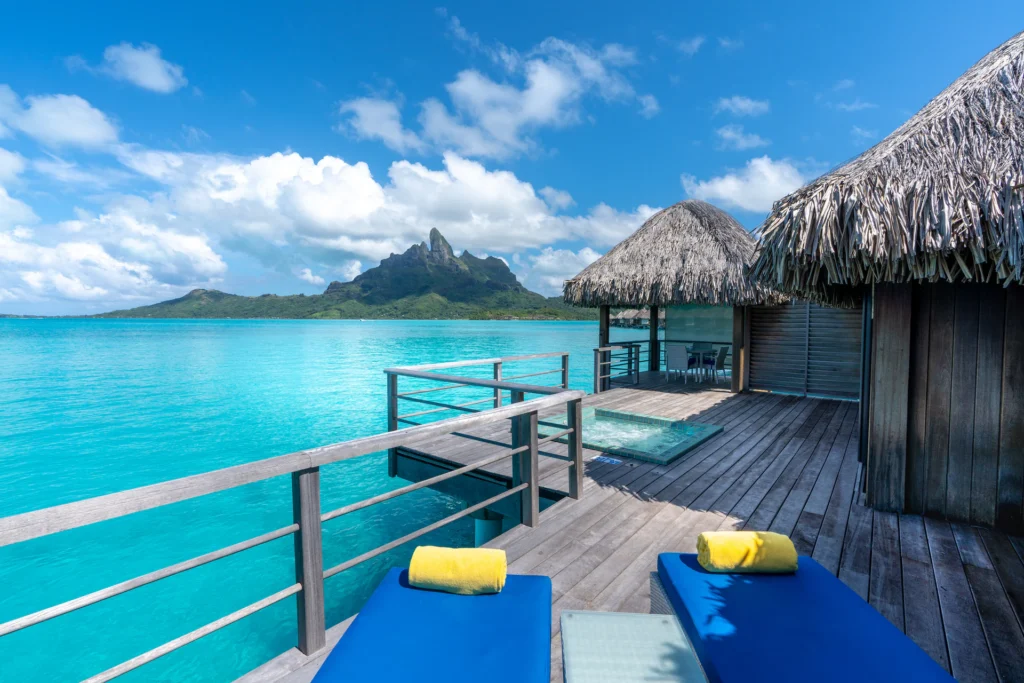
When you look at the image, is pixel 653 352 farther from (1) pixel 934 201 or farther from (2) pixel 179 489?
(2) pixel 179 489

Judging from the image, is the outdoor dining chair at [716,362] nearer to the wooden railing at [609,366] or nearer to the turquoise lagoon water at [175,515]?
the wooden railing at [609,366]

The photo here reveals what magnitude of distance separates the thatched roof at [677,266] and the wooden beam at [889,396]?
4718mm

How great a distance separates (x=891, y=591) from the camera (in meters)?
2.21

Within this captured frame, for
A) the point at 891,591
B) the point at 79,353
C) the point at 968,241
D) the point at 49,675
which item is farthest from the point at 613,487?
the point at 79,353

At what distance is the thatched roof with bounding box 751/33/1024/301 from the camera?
2.51 meters

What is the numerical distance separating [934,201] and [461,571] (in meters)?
3.32

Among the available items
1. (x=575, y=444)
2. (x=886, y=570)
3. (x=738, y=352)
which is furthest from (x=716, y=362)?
(x=886, y=570)

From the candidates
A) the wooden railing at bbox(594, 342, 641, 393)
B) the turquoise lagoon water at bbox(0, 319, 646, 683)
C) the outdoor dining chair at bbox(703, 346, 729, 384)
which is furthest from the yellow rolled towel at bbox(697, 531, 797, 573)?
the outdoor dining chair at bbox(703, 346, 729, 384)

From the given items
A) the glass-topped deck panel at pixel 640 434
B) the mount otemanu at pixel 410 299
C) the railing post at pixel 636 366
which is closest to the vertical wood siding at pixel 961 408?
the glass-topped deck panel at pixel 640 434

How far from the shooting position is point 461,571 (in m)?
1.62

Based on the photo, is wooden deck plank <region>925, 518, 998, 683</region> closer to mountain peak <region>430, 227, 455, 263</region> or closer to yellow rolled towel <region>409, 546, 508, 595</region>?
yellow rolled towel <region>409, 546, 508, 595</region>

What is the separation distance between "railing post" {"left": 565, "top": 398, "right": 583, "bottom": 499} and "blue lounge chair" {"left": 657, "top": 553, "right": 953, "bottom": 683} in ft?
4.67

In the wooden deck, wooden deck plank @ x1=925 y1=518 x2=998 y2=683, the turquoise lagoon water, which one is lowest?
the turquoise lagoon water

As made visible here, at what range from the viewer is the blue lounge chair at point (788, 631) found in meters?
1.23
